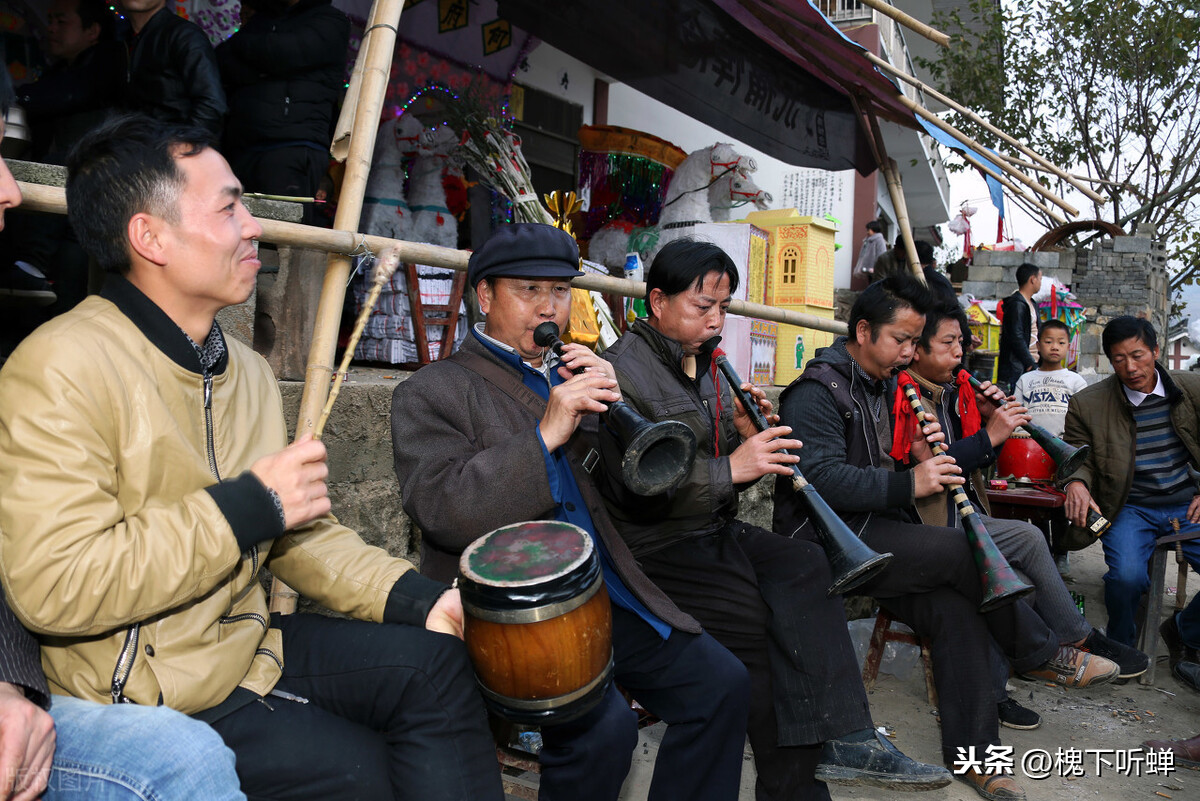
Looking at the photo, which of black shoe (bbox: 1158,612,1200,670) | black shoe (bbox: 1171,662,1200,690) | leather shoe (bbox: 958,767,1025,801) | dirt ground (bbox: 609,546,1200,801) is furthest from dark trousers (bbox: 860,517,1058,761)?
black shoe (bbox: 1158,612,1200,670)

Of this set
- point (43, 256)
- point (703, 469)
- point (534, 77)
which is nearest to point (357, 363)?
point (43, 256)

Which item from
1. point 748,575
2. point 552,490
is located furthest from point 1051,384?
point 552,490

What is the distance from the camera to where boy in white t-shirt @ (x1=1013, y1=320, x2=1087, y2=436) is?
6414mm

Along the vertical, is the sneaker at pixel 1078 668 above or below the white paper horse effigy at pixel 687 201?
below

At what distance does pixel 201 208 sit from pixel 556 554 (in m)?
1.01

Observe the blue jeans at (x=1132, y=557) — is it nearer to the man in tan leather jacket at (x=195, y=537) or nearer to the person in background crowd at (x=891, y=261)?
the man in tan leather jacket at (x=195, y=537)

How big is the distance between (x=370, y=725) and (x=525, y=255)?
1.34 m

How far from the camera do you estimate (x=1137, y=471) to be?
4.80 m

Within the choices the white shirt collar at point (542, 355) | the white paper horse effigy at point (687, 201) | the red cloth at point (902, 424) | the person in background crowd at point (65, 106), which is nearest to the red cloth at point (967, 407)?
the red cloth at point (902, 424)

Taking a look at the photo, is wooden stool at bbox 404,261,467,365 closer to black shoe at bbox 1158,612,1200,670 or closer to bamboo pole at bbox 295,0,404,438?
bamboo pole at bbox 295,0,404,438

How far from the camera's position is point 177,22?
11.0 feet

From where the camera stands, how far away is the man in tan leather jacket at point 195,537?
1.45 meters

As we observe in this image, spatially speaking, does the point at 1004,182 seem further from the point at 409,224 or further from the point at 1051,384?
the point at 409,224

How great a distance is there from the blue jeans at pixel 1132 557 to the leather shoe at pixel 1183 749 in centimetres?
108
